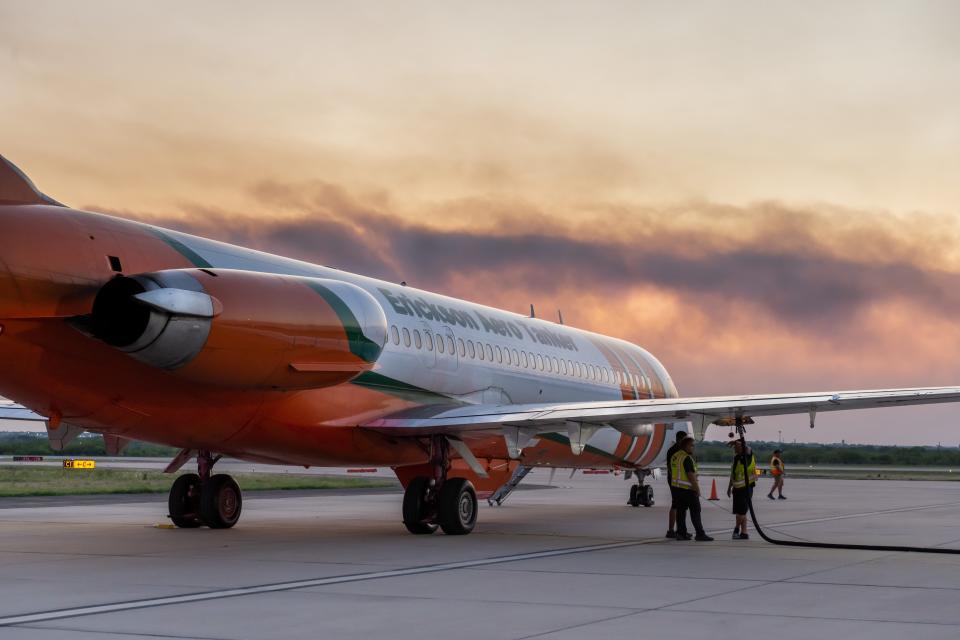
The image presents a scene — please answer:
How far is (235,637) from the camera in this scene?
8.74m

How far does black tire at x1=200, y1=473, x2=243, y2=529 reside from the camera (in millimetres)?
19562

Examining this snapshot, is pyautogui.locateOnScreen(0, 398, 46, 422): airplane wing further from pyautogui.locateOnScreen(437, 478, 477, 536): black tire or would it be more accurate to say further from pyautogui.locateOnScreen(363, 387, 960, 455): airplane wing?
pyautogui.locateOnScreen(437, 478, 477, 536): black tire

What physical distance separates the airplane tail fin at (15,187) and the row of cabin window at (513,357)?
21.5 feet

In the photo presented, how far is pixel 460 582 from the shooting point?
12328mm

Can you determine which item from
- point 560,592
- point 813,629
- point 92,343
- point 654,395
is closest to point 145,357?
point 92,343

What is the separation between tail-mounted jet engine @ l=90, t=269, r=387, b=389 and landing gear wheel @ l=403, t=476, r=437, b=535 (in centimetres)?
383

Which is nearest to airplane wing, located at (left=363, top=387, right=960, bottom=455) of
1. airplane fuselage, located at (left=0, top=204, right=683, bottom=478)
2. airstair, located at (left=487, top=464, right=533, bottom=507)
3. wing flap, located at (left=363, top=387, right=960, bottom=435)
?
wing flap, located at (left=363, top=387, right=960, bottom=435)

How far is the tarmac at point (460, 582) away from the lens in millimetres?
9344

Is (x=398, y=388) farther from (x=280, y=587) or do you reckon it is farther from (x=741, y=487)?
(x=280, y=587)

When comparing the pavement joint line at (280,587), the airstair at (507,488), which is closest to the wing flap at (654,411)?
the pavement joint line at (280,587)

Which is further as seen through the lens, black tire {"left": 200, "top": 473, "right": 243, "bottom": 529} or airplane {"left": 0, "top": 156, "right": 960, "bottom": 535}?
black tire {"left": 200, "top": 473, "right": 243, "bottom": 529}

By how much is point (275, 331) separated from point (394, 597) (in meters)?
4.32

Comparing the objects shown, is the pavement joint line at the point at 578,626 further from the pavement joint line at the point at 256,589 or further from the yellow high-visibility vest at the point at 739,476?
the yellow high-visibility vest at the point at 739,476

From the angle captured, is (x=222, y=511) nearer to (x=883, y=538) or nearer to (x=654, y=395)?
(x=883, y=538)
